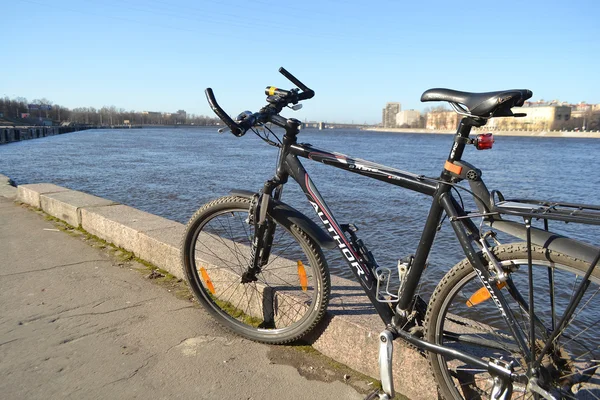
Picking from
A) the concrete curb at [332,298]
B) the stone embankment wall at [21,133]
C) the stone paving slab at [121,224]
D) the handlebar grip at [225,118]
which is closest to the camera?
the concrete curb at [332,298]

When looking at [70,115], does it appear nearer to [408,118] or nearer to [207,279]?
[408,118]

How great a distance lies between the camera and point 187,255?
351 centimetres

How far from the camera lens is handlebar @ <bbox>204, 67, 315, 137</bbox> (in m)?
3.04

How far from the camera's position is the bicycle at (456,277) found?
2.03 m

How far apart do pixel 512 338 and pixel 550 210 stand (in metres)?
0.70

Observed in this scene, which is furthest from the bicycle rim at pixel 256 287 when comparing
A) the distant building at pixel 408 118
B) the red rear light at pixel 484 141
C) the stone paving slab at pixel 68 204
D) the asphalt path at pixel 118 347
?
the distant building at pixel 408 118

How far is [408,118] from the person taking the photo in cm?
17312

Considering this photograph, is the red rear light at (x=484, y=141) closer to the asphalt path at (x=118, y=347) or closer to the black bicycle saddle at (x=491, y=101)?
the black bicycle saddle at (x=491, y=101)

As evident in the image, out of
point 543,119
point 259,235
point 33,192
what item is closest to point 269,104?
point 259,235

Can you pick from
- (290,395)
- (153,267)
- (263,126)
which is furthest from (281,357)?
(153,267)

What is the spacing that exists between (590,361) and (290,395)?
1.54 meters

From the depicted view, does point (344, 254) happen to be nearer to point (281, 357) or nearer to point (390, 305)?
point (390, 305)

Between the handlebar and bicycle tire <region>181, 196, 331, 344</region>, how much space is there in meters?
0.52

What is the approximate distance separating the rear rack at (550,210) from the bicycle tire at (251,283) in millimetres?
1236
